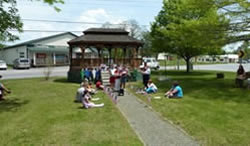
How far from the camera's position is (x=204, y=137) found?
5.82 meters

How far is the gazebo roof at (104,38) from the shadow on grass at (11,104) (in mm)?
9028

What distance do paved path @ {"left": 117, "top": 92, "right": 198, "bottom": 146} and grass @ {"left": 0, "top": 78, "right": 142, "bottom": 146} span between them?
28 cm

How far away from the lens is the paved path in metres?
5.55

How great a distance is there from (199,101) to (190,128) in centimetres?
455

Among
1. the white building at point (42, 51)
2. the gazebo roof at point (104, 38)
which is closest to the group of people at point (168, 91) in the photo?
the gazebo roof at point (104, 38)

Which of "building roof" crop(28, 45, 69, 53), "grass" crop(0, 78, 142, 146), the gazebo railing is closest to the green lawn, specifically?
"grass" crop(0, 78, 142, 146)

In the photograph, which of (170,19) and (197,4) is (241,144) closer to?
(197,4)

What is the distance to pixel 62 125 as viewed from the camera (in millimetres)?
6949

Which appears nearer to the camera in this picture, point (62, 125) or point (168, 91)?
point (62, 125)

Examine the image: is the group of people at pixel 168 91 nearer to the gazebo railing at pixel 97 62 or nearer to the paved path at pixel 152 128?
the paved path at pixel 152 128

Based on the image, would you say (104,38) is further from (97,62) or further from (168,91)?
(168,91)

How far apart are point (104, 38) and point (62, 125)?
14.3 m

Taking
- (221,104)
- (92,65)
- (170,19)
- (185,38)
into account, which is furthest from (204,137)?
(170,19)

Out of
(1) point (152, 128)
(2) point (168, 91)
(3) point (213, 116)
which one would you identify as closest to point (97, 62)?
(2) point (168, 91)
